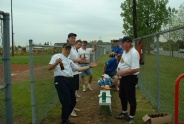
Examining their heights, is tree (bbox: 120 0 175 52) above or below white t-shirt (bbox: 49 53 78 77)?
above

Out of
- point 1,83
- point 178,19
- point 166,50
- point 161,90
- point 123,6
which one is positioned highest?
point 123,6

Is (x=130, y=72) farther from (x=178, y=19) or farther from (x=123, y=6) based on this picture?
(x=123, y=6)

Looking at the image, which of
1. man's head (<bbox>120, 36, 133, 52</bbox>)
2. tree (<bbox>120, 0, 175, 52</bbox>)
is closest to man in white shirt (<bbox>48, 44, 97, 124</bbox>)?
man's head (<bbox>120, 36, 133, 52</bbox>)

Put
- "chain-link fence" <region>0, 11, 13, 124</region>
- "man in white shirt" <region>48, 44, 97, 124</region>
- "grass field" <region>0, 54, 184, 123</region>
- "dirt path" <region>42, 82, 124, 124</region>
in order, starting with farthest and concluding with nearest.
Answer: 1. "dirt path" <region>42, 82, 124, 124</region>
2. "grass field" <region>0, 54, 184, 123</region>
3. "man in white shirt" <region>48, 44, 97, 124</region>
4. "chain-link fence" <region>0, 11, 13, 124</region>

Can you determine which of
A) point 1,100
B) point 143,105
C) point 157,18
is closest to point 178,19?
point 157,18

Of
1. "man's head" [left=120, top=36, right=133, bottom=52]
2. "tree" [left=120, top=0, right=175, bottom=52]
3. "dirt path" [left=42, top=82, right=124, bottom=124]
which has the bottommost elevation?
"dirt path" [left=42, top=82, right=124, bottom=124]

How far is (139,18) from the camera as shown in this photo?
4619 centimetres

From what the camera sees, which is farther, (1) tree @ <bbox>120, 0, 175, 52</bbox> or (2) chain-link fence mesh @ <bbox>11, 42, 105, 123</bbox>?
(1) tree @ <bbox>120, 0, 175, 52</bbox>

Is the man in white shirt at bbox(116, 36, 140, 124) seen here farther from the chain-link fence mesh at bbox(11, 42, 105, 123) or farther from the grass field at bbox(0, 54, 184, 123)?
the chain-link fence mesh at bbox(11, 42, 105, 123)

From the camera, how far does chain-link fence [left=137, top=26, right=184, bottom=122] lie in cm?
526

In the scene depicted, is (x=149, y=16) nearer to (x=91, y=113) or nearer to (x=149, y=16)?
(x=149, y=16)

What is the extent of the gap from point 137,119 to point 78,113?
5.07 ft

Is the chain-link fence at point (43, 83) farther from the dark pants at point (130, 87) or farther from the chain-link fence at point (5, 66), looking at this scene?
the dark pants at point (130, 87)

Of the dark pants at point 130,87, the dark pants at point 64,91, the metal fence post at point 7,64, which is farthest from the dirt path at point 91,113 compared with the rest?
the metal fence post at point 7,64
